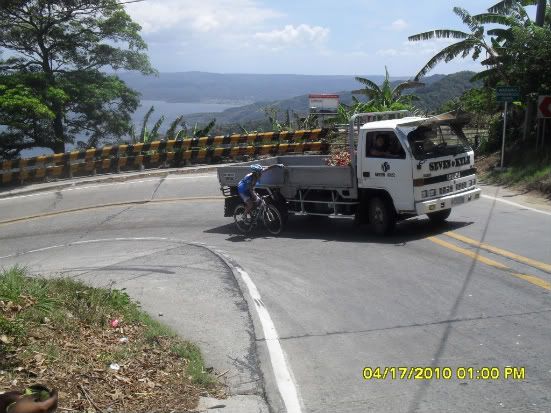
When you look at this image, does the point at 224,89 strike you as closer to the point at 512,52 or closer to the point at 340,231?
the point at 512,52

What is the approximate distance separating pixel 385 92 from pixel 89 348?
80.5 feet

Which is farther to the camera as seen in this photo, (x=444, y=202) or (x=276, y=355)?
(x=444, y=202)

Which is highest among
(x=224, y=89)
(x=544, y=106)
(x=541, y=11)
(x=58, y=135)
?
(x=224, y=89)

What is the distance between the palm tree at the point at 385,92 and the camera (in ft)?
93.5

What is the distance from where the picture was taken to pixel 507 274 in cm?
907

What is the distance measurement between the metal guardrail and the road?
21.5ft

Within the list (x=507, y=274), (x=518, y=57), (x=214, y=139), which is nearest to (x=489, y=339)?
(x=507, y=274)

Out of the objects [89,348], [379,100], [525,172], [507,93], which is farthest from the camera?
[379,100]

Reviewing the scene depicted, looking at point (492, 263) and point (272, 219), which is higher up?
point (272, 219)

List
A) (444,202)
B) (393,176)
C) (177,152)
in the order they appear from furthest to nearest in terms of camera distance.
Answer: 1. (177,152)
2. (393,176)
3. (444,202)

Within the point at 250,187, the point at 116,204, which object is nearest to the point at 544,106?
the point at 250,187

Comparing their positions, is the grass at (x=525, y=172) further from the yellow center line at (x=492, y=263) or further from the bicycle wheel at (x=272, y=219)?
the bicycle wheel at (x=272, y=219)

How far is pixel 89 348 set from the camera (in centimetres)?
590

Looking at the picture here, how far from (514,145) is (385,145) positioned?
10831 mm
